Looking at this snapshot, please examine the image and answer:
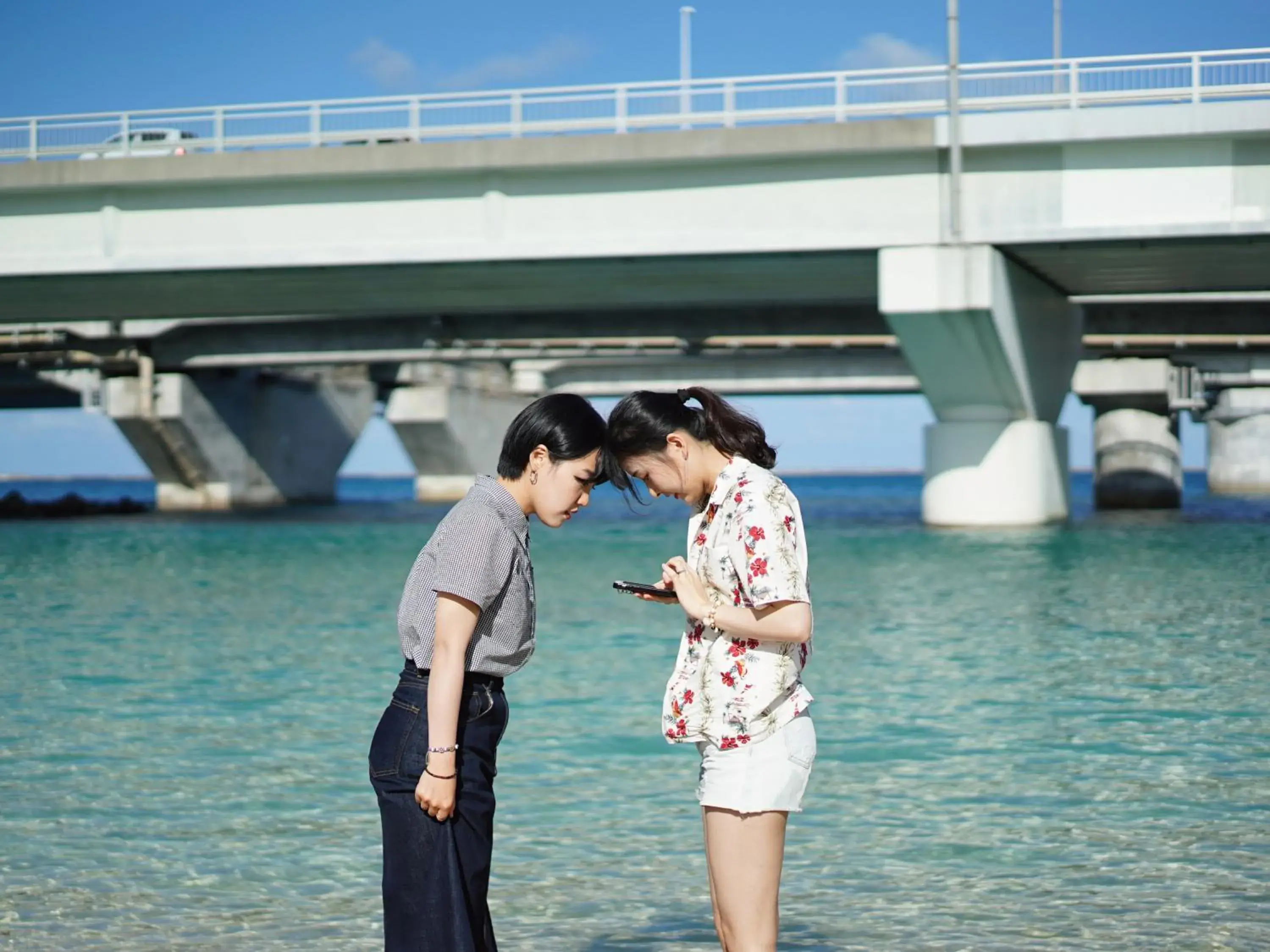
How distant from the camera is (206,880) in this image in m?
6.77

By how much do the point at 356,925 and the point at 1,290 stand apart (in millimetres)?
33026

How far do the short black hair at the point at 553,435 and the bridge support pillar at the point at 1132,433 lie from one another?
46.1m

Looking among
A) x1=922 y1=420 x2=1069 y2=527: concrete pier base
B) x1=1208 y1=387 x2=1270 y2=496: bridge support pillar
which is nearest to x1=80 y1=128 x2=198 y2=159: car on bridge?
x1=922 y1=420 x2=1069 y2=527: concrete pier base

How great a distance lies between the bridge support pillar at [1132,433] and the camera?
4809 cm

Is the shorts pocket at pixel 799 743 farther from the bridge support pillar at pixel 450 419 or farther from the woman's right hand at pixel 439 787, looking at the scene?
the bridge support pillar at pixel 450 419

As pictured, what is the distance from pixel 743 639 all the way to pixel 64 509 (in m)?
54.3

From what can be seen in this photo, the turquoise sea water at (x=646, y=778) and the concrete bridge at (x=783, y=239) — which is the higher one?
the concrete bridge at (x=783, y=239)

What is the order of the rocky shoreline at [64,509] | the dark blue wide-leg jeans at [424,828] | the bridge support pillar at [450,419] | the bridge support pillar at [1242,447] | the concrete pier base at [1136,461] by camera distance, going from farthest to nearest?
the bridge support pillar at [1242,447], the bridge support pillar at [450,419], the rocky shoreline at [64,509], the concrete pier base at [1136,461], the dark blue wide-leg jeans at [424,828]

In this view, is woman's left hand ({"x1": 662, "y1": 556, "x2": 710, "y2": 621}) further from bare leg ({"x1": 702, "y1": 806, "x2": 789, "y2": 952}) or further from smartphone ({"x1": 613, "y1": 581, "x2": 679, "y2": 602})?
bare leg ({"x1": 702, "y1": 806, "x2": 789, "y2": 952})

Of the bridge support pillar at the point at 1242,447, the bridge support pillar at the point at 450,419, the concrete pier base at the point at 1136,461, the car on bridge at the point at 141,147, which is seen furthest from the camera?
the bridge support pillar at the point at 1242,447

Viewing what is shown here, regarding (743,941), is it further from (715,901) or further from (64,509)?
(64,509)

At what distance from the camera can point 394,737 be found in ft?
13.1

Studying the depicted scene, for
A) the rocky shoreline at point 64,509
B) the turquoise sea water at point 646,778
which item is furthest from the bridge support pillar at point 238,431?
the turquoise sea water at point 646,778

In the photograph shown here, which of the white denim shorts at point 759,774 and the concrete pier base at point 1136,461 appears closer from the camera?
the white denim shorts at point 759,774
